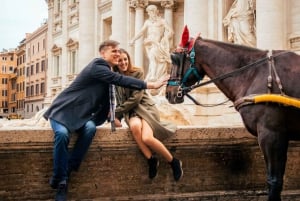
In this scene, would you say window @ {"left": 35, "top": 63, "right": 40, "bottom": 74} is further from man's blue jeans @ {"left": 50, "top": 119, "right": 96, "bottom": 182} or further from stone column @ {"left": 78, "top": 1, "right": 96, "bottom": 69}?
man's blue jeans @ {"left": 50, "top": 119, "right": 96, "bottom": 182}

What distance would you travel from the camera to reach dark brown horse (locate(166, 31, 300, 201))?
427 cm

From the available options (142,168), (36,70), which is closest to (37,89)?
(36,70)

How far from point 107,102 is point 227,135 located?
5.33ft

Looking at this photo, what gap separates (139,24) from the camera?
22.4m

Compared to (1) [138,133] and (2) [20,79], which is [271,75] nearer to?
(1) [138,133]

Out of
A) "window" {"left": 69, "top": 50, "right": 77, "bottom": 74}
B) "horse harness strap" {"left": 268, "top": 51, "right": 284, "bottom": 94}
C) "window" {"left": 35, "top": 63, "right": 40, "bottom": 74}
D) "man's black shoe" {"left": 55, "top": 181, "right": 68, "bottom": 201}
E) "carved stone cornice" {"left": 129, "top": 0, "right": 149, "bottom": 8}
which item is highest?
"window" {"left": 35, "top": 63, "right": 40, "bottom": 74}

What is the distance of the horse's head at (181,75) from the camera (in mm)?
4895

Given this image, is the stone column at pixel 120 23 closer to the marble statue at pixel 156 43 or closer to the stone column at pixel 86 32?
the marble statue at pixel 156 43

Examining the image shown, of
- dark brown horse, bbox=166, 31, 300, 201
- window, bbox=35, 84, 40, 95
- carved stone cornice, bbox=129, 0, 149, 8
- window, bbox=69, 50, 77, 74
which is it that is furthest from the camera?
window, bbox=35, 84, 40, 95

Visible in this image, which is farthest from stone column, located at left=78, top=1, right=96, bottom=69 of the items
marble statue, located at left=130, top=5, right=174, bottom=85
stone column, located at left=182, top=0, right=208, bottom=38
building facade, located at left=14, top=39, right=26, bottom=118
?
building facade, located at left=14, top=39, right=26, bottom=118

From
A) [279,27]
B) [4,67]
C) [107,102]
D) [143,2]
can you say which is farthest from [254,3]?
[4,67]

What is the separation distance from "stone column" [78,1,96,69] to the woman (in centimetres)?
2278

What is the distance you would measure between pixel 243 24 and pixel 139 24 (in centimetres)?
811

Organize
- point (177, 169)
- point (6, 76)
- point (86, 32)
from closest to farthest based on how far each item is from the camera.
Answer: point (177, 169) < point (86, 32) < point (6, 76)
